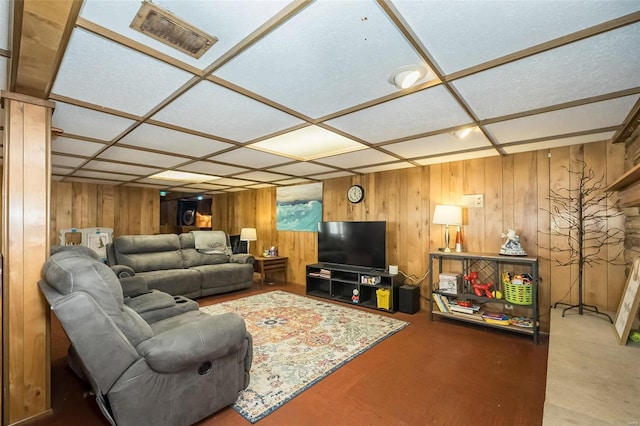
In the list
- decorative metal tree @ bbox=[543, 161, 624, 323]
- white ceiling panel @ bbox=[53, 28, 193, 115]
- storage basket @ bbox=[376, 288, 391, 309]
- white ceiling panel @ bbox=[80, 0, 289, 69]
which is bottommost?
storage basket @ bbox=[376, 288, 391, 309]

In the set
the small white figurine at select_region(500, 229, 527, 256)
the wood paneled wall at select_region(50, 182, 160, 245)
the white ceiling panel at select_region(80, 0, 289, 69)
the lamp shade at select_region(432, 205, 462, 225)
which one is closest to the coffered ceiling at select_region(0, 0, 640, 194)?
the white ceiling panel at select_region(80, 0, 289, 69)

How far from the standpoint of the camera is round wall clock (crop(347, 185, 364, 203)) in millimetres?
4923

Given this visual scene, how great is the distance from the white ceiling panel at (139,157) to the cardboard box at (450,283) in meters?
3.60

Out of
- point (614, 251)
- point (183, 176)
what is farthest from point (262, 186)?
point (614, 251)

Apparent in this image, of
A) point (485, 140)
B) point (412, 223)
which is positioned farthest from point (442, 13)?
point (412, 223)

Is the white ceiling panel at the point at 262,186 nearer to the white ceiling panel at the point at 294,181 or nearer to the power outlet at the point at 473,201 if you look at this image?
the white ceiling panel at the point at 294,181

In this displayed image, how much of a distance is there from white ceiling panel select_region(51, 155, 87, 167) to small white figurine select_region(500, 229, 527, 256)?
5.25 m

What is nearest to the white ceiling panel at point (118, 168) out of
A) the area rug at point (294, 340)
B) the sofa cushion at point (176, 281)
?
the sofa cushion at point (176, 281)

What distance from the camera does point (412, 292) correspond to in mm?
3975

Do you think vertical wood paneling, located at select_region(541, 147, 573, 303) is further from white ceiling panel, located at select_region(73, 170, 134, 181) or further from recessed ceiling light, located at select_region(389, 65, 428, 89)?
white ceiling panel, located at select_region(73, 170, 134, 181)

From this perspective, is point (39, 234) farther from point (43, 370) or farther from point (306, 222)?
point (306, 222)

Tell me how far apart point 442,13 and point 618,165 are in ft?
9.94

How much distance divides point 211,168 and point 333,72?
3.16 m

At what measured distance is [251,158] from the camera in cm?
367
